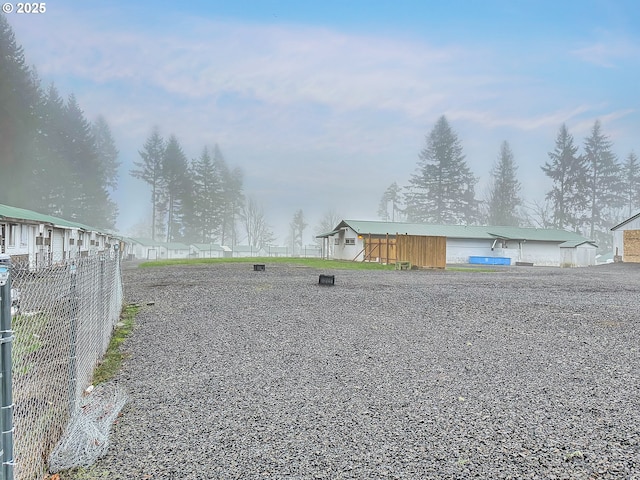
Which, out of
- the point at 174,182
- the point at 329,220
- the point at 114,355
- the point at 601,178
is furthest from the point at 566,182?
the point at 114,355

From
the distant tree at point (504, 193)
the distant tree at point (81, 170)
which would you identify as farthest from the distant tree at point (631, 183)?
the distant tree at point (81, 170)

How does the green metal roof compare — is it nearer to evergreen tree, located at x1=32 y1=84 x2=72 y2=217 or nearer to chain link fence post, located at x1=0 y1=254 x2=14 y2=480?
chain link fence post, located at x1=0 y1=254 x2=14 y2=480

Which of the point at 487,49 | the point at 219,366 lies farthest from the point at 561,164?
the point at 219,366

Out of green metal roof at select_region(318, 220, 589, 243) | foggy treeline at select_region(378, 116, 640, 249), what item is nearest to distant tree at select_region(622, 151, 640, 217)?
foggy treeline at select_region(378, 116, 640, 249)

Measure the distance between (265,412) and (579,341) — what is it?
5.12m

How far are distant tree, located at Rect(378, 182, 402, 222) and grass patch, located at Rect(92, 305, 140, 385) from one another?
69714 millimetres

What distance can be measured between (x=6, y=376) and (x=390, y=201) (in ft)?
260

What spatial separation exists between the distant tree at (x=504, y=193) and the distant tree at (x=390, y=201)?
16.7 metres

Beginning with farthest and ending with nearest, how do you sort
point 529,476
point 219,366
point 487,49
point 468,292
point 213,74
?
1. point 213,74
2. point 487,49
3. point 468,292
4. point 219,366
5. point 529,476

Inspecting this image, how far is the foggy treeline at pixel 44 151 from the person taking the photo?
38.2 m

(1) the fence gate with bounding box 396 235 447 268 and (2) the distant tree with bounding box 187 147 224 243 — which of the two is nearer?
(1) the fence gate with bounding box 396 235 447 268

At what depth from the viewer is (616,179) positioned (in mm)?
60281

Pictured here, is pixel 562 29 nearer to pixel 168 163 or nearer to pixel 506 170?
pixel 506 170

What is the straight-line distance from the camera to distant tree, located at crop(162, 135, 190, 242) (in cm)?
6769
